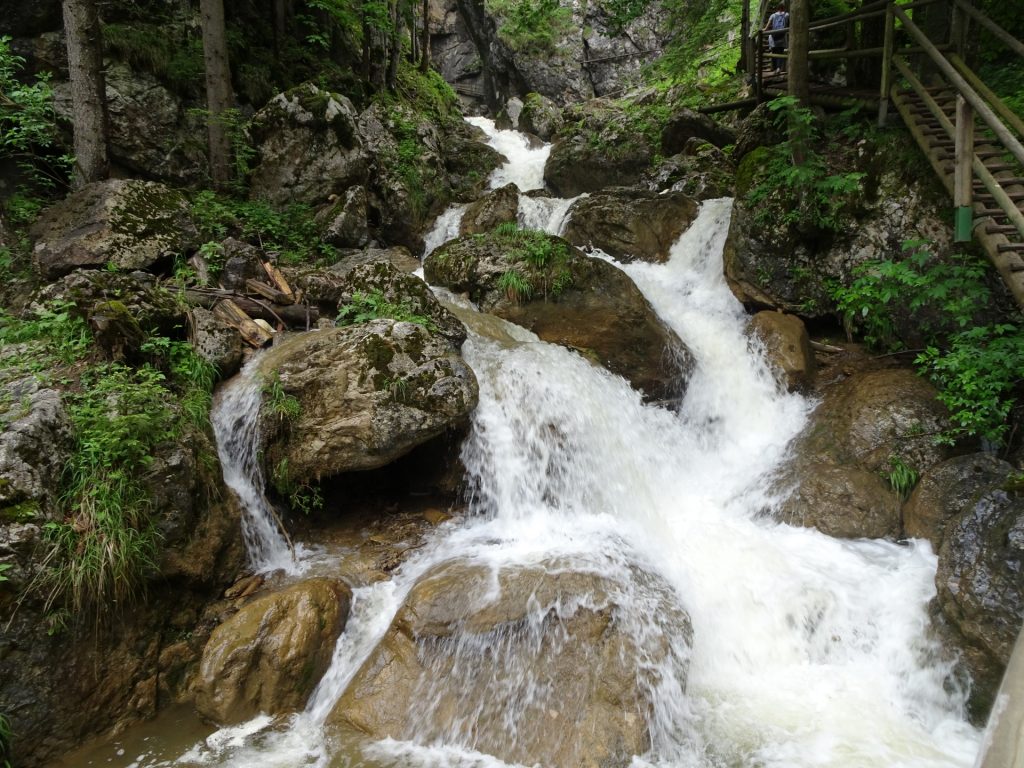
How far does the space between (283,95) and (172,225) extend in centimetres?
Answer: 496

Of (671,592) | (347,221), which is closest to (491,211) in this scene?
(347,221)

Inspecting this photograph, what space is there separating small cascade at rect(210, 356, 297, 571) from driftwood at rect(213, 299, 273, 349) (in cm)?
103

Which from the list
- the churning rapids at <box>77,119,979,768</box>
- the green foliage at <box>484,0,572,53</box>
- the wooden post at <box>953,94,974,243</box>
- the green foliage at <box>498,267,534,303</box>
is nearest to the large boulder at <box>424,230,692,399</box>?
the green foliage at <box>498,267,534,303</box>

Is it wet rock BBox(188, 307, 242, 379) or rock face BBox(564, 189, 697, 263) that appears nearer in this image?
wet rock BBox(188, 307, 242, 379)

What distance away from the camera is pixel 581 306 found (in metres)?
8.30

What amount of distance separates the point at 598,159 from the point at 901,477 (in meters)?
11.1

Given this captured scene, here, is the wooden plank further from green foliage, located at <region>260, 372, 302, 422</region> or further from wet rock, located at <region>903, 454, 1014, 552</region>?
wet rock, located at <region>903, 454, 1014, 552</region>

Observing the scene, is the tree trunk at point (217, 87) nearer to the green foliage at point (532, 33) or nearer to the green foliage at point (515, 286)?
the green foliage at point (515, 286)

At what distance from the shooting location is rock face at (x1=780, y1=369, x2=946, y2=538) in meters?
5.85

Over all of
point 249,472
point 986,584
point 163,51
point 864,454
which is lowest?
point 986,584

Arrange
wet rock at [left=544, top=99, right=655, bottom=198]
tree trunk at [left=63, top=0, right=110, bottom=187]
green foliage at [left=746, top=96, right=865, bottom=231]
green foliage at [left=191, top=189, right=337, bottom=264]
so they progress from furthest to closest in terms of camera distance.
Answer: wet rock at [left=544, top=99, right=655, bottom=198], green foliage at [left=191, top=189, right=337, bottom=264], green foliage at [left=746, top=96, right=865, bottom=231], tree trunk at [left=63, top=0, right=110, bottom=187]

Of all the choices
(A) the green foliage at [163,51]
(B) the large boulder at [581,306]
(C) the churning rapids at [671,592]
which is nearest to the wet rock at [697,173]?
(B) the large boulder at [581,306]

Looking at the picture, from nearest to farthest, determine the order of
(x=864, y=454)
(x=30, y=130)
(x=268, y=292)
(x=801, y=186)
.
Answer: (x=864, y=454) → (x=268, y=292) → (x=30, y=130) → (x=801, y=186)

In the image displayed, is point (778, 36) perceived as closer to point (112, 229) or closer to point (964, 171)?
point (964, 171)
